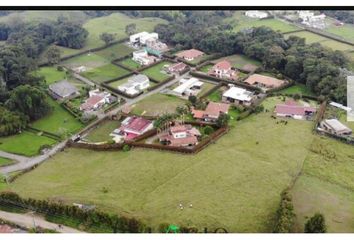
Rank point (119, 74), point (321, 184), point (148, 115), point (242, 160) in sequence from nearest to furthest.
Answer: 1. point (321, 184)
2. point (242, 160)
3. point (148, 115)
4. point (119, 74)

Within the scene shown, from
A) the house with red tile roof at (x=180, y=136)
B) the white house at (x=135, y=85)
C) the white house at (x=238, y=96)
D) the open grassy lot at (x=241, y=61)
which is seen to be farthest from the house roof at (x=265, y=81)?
the house with red tile roof at (x=180, y=136)

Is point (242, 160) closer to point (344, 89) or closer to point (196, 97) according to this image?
point (196, 97)

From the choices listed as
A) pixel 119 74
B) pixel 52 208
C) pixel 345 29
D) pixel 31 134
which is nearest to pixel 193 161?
pixel 52 208

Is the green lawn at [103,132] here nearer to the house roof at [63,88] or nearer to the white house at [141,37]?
the house roof at [63,88]

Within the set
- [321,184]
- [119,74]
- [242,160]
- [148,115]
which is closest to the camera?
[321,184]

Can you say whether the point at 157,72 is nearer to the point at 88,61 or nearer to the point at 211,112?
the point at 88,61

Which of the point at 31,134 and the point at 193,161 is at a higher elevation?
the point at 193,161

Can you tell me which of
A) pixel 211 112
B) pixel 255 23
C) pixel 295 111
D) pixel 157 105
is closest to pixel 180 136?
pixel 211 112
